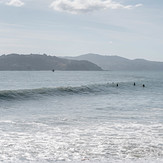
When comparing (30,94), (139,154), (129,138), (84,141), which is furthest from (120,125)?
(30,94)

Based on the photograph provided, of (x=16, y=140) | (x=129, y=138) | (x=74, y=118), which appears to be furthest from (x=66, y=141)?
(x=74, y=118)

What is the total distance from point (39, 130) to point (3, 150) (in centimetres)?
549

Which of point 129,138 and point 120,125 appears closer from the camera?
point 129,138

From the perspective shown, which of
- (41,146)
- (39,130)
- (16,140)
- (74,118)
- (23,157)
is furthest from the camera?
(74,118)

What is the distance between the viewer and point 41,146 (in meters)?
14.3

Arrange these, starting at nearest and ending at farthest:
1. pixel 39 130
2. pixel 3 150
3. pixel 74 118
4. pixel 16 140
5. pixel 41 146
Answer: pixel 3 150 → pixel 41 146 → pixel 16 140 → pixel 39 130 → pixel 74 118

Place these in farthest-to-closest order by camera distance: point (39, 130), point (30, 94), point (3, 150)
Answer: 1. point (30, 94)
2. point (39, 130)
3. point (3, 150)

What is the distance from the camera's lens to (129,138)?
16.3 meters

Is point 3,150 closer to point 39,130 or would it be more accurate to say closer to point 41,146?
point 41,146

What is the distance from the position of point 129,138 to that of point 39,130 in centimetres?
627

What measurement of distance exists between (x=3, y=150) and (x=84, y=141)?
4.64 m

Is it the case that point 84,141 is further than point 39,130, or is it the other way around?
point 39,130

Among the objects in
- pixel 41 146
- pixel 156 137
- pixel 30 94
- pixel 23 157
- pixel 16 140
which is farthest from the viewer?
pixel 30 94

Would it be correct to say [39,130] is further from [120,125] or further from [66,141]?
[120,125]
